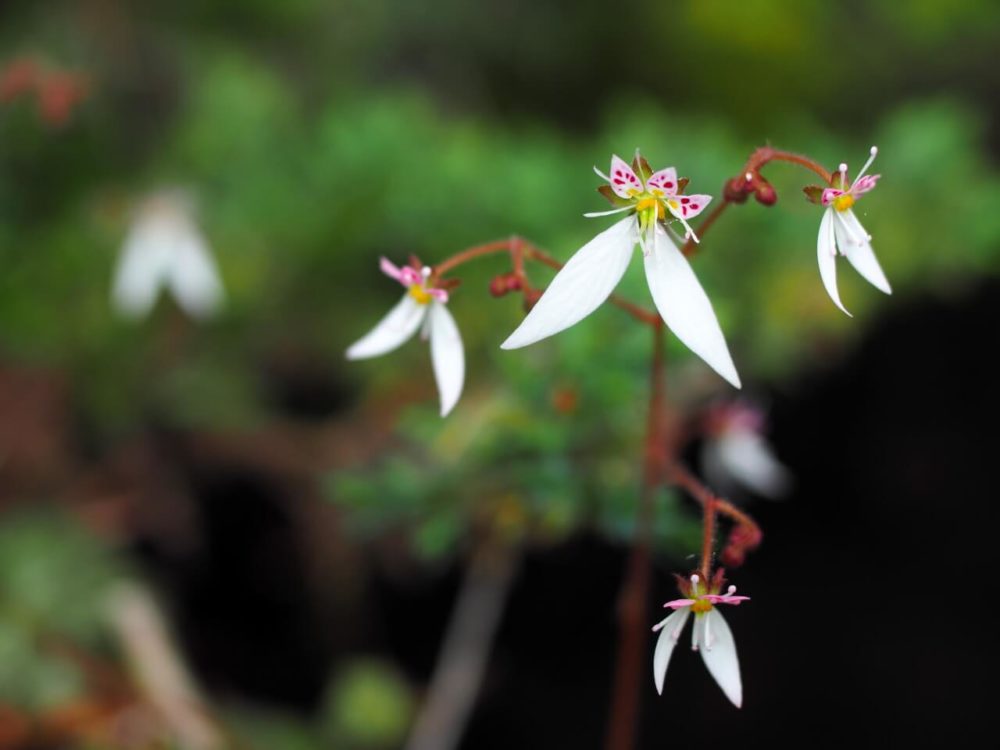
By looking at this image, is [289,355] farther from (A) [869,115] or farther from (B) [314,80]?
(A) [869,115]

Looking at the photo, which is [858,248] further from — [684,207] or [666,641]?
[666,641]

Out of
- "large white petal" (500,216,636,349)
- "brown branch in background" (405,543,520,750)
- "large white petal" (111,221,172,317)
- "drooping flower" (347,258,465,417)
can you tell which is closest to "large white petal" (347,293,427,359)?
"drooping flower" (347,258,465,417)

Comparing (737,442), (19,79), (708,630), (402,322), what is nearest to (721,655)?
(708,630)

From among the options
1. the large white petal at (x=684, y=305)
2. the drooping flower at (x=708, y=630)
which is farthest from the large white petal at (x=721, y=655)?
the large white petal at (x=684, y=305)

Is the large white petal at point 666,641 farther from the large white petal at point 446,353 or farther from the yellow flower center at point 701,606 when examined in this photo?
the large white petal at point 446,353

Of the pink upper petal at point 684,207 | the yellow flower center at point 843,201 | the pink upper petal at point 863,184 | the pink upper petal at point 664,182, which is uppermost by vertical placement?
the pink upper petal at point 863,184

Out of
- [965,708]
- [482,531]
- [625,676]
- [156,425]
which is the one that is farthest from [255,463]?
[965,708]
